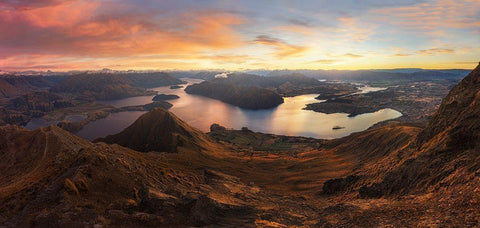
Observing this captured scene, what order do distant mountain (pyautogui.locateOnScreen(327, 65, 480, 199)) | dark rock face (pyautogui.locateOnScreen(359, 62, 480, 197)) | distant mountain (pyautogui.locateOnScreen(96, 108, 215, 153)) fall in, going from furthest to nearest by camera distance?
distant mountain (pyautogui.locateOnScreen(96, 108, 215, 153))
dark rock face (pyautogui.locateOnScreen(359, 62, 480, 197))
distant mountain (pyautogui.locateOnScreen(327, 65, 480, 199))

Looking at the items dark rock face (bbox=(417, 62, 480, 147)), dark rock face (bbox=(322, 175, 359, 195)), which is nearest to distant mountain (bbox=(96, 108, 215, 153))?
dark rock face (bbox=(322, 175, 359, 195))

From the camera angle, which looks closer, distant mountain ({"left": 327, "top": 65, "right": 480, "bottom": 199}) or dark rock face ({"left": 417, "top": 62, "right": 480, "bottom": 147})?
distant mountain ({"left": 327, "top": 65, "right": 480, "bottom": 199})

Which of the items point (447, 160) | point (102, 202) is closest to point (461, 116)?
point (447, 160)

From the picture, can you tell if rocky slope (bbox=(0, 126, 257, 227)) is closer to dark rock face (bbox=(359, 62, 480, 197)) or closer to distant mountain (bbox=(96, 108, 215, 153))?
dark rock face (bbox=(359, 62, 480, 197))

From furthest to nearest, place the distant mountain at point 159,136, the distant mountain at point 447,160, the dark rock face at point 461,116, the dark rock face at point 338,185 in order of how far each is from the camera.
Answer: the distant mountain at point 159,136 < the dark rock face at point 338,185 < the dark rock face at point 461,116 < the distant mountain at point 447,160

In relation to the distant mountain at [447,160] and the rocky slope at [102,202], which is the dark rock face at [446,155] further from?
the rocky slope at [102,202]

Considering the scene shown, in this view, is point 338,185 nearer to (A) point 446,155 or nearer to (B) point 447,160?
(A) point 446,155

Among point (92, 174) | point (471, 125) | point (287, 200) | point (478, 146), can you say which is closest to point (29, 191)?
point (92, 174)

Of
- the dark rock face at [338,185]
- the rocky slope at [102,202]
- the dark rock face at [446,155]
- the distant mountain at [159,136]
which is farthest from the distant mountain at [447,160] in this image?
the distant mountain at [159,136]
